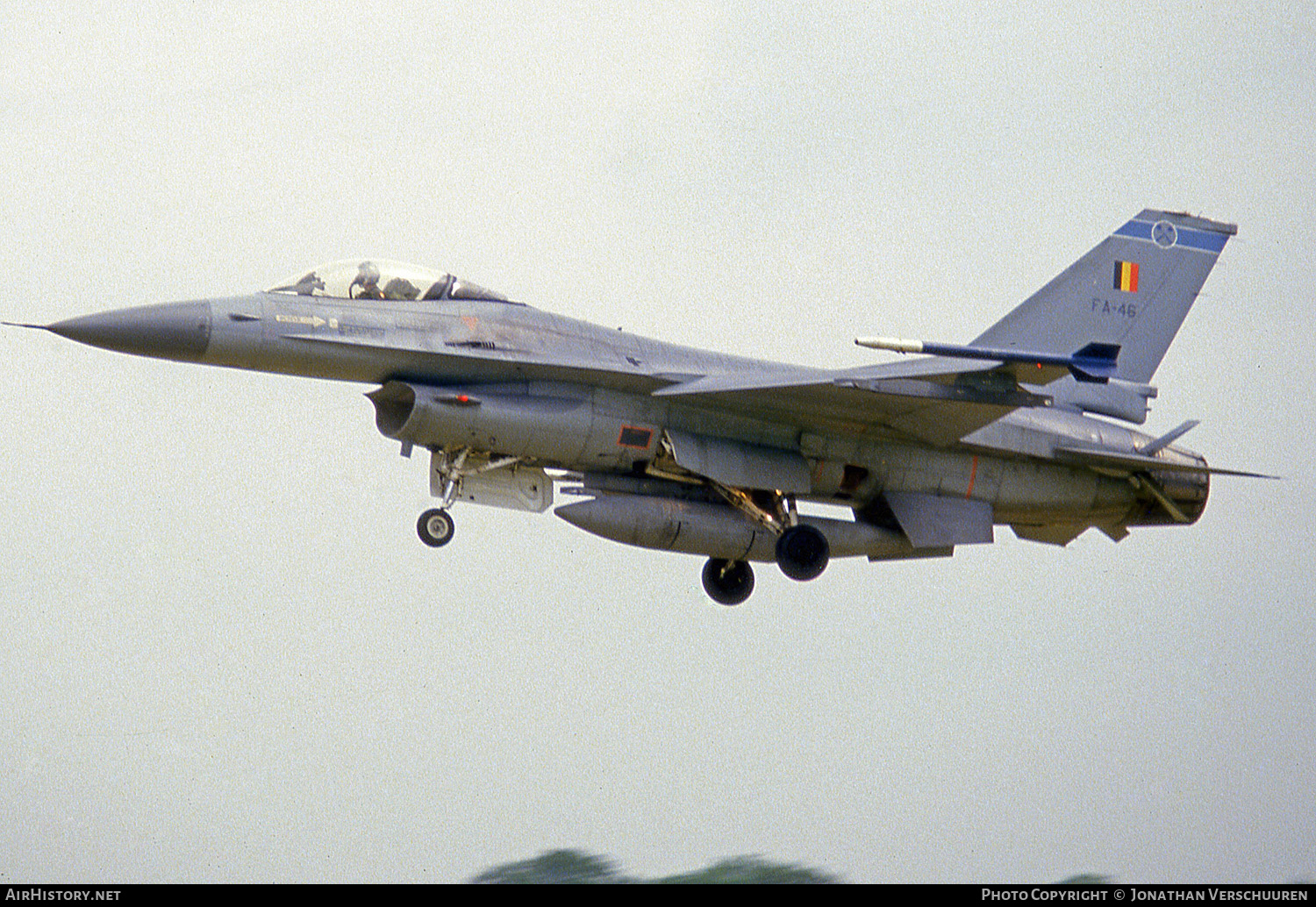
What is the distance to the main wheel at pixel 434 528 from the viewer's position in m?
14.9

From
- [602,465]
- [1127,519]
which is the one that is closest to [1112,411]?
[1127,519]

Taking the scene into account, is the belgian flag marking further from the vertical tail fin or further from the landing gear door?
the landing gear door

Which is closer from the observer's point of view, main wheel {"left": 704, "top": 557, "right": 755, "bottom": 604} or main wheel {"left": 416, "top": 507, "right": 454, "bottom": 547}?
main wheel {"left": 416, "top": 507, "right": 454, "bottom": 547}

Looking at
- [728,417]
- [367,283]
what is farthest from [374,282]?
[728,417]

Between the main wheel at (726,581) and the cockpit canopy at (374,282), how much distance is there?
4.22 m

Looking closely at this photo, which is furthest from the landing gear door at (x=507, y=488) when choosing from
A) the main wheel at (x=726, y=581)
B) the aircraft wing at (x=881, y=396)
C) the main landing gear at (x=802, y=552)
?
the main wheel at (x=726, y=581)

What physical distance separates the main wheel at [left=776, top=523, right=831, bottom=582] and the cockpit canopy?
12.3 feet

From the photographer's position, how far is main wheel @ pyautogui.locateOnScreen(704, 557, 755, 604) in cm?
1781

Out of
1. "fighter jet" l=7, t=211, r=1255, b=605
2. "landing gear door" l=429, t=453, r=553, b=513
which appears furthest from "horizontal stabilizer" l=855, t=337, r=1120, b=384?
"landing gear door" l=429, t=453, r=553, b=513

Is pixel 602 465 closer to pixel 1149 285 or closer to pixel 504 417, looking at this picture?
pixel 504 417

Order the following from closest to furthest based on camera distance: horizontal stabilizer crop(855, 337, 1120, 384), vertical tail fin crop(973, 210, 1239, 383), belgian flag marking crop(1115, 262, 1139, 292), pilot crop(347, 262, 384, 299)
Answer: horizontal stabilizer crop(855, 337, 1120, 384) < pilot crop(347, 262, 384, 299) < vertical tail fin crop(973, 210, 1239, 383) < belgian flag marking crop(1115, 262, 1139, 292)

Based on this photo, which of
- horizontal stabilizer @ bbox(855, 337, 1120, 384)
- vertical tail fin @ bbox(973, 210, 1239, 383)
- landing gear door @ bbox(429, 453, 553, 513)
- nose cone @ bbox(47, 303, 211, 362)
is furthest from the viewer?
vertical tail fin @ bbox(973, 210, 1239, 383)

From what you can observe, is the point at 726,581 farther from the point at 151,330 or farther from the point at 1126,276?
the point at 151,330

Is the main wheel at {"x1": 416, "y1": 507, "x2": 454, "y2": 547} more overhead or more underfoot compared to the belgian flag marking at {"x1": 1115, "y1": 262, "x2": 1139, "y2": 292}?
more underfoot
